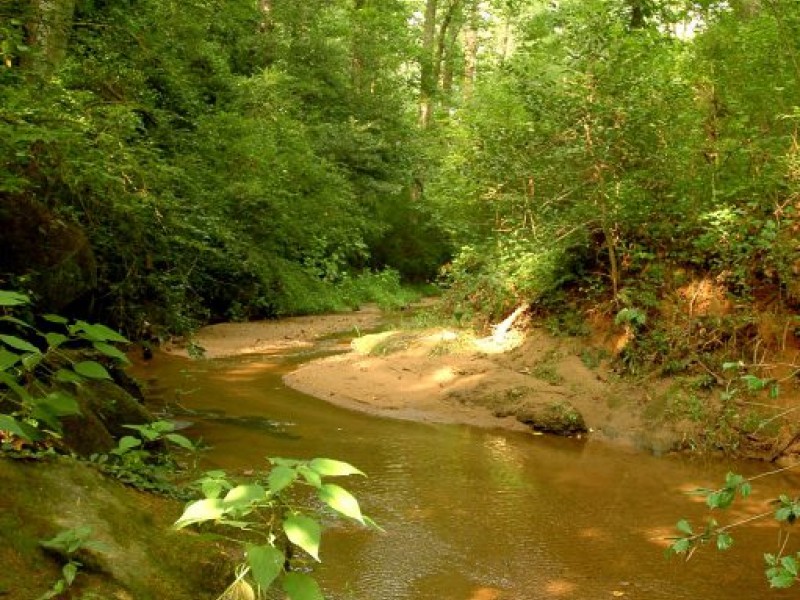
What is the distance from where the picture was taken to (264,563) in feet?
6.41

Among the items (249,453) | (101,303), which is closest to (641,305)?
(249,453)

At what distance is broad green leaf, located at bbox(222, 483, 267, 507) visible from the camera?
2.01 meters

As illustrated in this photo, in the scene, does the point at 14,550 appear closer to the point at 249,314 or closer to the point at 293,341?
the point at 293,341

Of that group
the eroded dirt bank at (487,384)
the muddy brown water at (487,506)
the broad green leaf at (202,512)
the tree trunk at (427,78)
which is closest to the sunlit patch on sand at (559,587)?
the muddy brown water at (487,506)

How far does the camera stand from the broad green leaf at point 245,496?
2.01 meters

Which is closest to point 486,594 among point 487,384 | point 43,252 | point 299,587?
point 299,587

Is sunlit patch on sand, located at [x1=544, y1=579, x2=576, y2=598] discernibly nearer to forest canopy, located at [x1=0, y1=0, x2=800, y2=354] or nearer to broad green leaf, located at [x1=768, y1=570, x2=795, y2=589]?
broad green leaf, located at [x1=768, y1=570, x2=795, y2=589]

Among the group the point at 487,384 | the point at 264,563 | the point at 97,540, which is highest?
the point at 264,563

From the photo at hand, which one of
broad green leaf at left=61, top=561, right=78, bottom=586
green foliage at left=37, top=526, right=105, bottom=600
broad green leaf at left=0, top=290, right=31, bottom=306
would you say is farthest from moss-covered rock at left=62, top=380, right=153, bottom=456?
broad green leaf at left=0, top=290, right=31, bottom=306

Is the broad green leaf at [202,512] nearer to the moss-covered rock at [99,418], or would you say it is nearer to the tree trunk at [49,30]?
the moss-covered rock at [99,418]

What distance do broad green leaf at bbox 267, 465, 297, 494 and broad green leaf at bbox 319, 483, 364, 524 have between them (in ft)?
0.30

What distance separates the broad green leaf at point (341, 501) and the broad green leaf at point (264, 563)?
20 centimetres

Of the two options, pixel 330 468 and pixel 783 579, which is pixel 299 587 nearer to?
pixel 330 468

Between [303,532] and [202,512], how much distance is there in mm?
290
